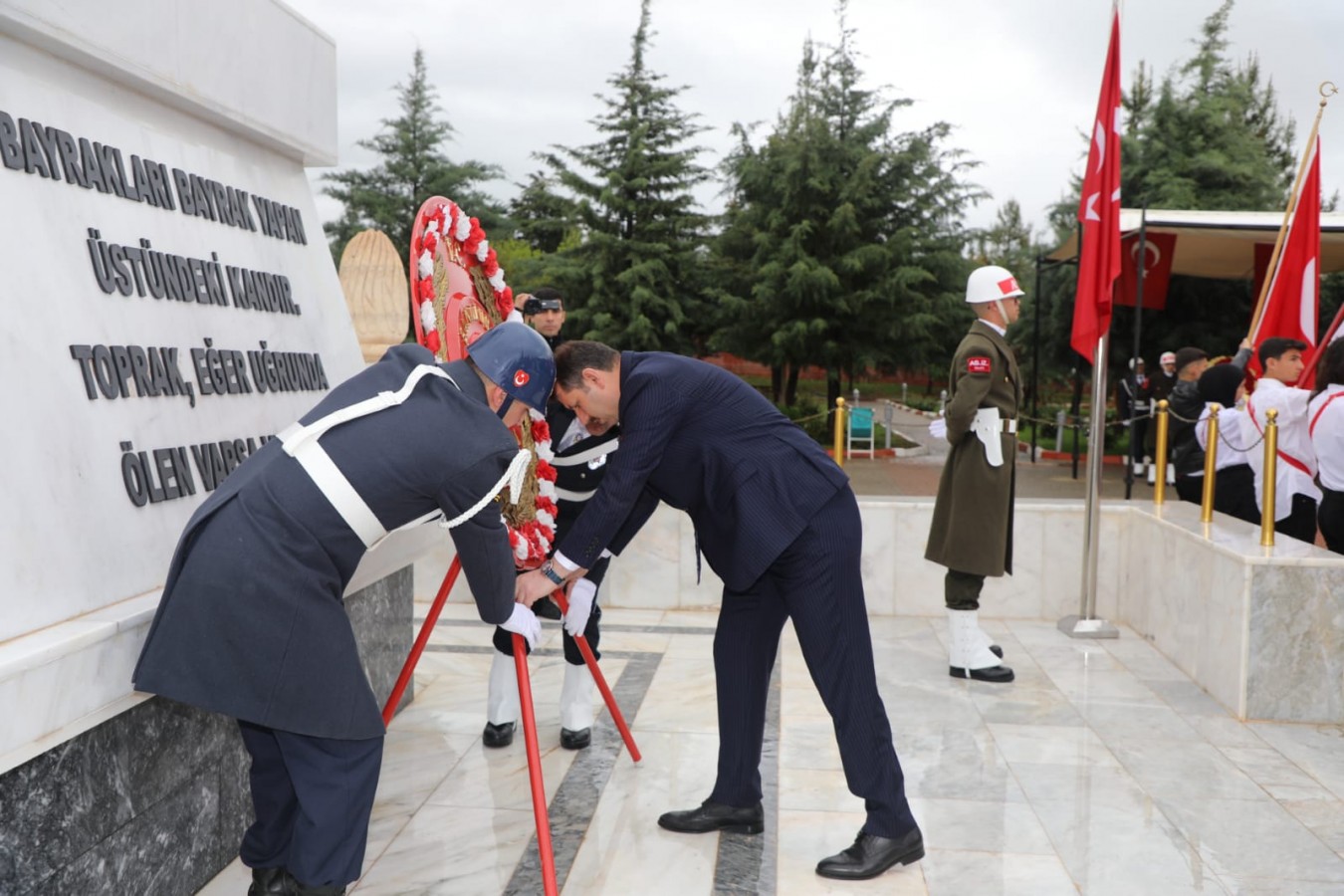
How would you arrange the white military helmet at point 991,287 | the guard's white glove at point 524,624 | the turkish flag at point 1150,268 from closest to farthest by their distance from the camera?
1. the guard's white glove at point 524,624
2. the white military helmet at point 991,287
3. the turkish flag at point 1150,268

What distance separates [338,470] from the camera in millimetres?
2459

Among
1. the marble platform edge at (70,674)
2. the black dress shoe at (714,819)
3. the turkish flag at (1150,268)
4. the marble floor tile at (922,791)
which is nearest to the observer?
the marble platform edge at (70,674)

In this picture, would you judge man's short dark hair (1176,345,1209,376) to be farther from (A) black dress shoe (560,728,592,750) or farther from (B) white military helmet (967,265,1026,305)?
(A) black dress shoe (560,728,592,750)

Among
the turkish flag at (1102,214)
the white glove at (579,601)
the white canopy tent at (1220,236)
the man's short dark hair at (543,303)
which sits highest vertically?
the white canopy tent at (1220,236)

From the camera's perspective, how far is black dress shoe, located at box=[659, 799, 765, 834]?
3.74 m

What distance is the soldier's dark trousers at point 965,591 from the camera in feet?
18.7

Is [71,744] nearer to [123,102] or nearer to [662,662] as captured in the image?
[123,102]

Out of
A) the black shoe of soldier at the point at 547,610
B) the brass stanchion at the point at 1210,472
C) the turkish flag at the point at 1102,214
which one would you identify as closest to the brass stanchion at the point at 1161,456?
the brass stanchion at the point at 1210,472

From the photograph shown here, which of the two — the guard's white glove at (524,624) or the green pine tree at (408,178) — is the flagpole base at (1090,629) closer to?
the guard's white glove at (524,624)

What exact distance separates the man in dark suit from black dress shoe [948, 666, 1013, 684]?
2278 millimetres

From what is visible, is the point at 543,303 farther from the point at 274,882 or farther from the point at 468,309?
the point at 274,882

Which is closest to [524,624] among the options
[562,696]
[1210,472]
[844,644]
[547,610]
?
[844,644]

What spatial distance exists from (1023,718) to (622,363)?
9.19 ft

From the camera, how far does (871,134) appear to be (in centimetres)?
2562
